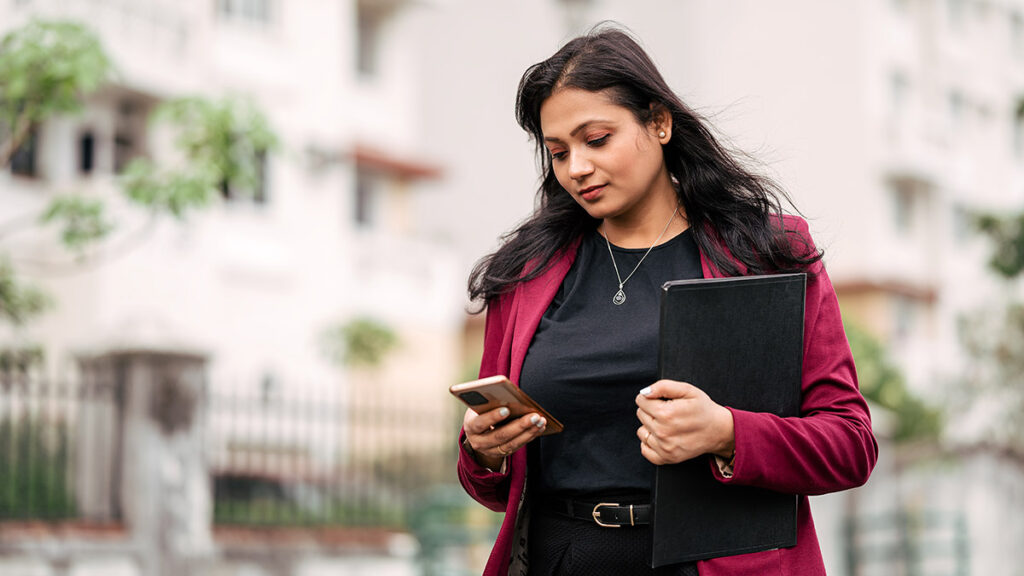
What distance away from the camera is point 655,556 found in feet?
7.72

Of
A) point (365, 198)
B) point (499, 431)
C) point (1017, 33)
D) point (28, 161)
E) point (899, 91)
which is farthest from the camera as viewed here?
point (1017, 33)

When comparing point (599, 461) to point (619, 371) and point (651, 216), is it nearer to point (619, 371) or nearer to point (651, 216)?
point (619, 371)

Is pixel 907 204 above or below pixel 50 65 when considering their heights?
above

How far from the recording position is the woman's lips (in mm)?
2564

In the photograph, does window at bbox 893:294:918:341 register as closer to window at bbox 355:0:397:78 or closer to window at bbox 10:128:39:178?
window at bbox 355:0:397:78

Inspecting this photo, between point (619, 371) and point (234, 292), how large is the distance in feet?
59.4

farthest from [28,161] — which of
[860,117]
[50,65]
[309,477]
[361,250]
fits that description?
[860,117]

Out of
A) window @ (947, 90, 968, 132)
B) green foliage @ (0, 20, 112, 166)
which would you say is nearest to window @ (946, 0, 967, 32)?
window @ (947, 90, 968, 132)

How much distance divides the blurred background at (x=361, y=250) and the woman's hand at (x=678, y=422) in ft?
2.35

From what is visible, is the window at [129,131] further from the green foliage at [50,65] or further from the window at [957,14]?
the window at [957,14]

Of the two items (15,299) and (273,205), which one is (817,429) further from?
(273,205)

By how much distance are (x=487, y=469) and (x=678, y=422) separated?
1.73 ft

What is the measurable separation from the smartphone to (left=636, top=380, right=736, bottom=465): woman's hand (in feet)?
0.73

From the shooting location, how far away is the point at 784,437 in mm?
2332
